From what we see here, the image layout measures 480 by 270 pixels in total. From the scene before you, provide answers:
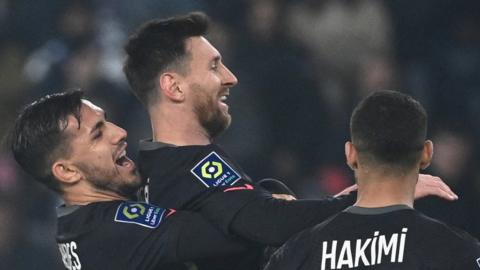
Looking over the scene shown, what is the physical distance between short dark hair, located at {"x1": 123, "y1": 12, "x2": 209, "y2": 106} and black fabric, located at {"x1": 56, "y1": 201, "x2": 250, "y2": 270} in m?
0.43

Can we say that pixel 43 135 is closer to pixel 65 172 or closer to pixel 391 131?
A: pixel 65 172

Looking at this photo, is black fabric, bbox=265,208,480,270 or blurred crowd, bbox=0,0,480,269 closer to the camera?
black fabric, bbox=265,208,480,270

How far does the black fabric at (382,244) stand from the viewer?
254 centimetres

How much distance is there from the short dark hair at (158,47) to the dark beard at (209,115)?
101 millimetres

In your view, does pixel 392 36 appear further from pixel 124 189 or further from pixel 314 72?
pixel 124 189

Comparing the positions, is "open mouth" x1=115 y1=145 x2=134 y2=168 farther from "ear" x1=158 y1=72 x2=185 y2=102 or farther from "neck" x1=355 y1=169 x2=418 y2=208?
"neck" x1=355 y1=169 x2=418 y2=208

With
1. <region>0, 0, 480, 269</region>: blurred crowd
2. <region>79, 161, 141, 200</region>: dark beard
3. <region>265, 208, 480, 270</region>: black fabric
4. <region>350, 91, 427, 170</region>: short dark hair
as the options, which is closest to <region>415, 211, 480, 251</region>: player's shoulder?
<region>265, 208, 480, 270</region>: black fabric

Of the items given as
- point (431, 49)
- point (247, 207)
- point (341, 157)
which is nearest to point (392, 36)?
point (431, 49)

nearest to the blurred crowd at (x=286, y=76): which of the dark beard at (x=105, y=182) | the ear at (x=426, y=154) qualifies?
the dark beard at (x=105, y=182)

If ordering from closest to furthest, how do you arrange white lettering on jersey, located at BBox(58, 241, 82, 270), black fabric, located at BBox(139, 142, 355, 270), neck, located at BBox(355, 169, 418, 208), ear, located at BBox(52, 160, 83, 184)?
neck, located at BBox(355, 169, 418, 208), black fabric, located at BBox(139, 142, 355, 270), white lettering on jersey, located at BBox(58, 241, 82, 270), ear, located at BBox(52, 160, 83, 184)

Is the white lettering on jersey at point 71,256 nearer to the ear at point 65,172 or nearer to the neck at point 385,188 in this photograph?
the ear at point 65,172

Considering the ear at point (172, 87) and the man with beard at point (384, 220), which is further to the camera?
the ear at point (172, 87)

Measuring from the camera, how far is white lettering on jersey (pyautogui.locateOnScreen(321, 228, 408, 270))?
2.57m

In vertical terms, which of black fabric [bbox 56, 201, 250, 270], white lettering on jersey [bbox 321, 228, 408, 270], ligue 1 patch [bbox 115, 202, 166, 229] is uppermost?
white lettering on jersey [bbox 321, 228, 408, 270]
